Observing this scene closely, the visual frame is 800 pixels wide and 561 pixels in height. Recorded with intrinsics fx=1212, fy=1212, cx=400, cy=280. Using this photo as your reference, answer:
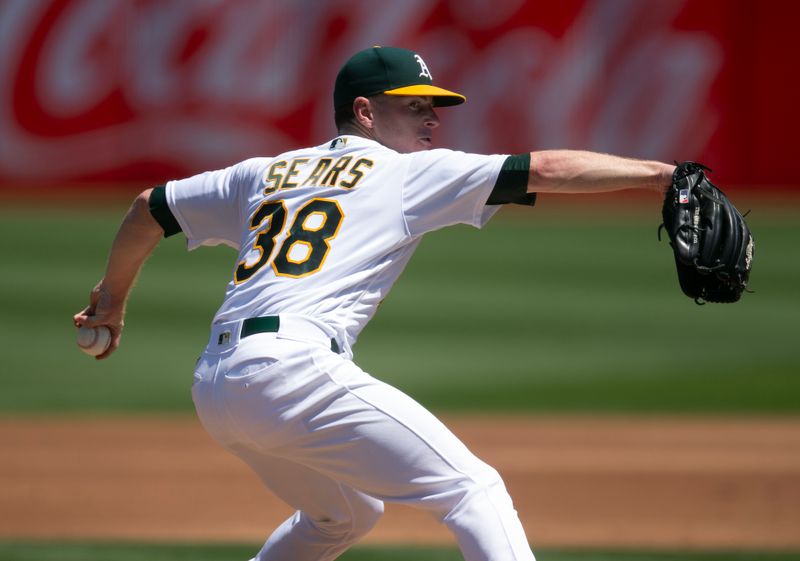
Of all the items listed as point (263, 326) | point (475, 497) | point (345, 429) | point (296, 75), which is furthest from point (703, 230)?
point (296, 75)

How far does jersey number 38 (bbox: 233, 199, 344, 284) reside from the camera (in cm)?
327

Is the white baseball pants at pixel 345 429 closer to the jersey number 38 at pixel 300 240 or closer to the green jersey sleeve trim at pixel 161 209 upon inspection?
the jersey number 38 at pixel 300 240

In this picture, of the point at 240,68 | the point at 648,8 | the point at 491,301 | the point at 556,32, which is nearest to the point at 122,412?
the point at 491,301

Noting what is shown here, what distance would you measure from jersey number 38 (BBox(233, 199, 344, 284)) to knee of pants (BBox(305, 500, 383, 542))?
2.50 ft

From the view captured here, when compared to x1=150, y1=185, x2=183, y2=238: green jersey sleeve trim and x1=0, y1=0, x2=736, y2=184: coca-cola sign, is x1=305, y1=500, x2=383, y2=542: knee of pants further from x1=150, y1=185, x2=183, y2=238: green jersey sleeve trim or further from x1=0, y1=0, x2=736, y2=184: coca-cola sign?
x1=0, y1=0, x2=736, y2=184: coca-cola sign

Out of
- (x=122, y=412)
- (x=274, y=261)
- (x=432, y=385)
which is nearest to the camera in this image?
(x=274, y=261)

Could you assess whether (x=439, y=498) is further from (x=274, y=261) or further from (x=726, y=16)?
(x=726, y=16)

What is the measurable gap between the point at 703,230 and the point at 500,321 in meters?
9.53

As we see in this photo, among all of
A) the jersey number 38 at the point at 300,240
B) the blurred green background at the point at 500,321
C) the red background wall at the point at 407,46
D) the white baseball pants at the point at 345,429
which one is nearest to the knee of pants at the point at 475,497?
the white baseball pants at the point at 345,429

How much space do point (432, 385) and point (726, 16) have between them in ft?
22.5

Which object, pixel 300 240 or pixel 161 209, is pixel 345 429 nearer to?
pixel 300 240

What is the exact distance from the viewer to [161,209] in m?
3.70

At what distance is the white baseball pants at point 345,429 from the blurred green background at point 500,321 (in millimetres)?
6490

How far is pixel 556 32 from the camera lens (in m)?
14.4
